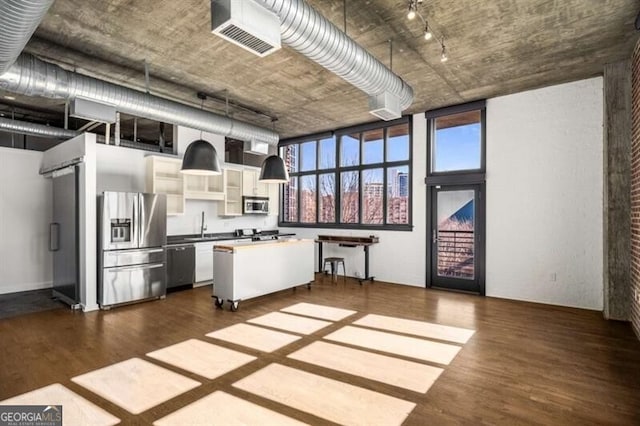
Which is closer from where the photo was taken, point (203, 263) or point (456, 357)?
point (456, 357)

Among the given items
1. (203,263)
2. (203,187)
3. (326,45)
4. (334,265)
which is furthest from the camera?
(334,265)

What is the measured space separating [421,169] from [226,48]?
13.7 feet

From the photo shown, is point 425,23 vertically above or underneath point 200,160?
above

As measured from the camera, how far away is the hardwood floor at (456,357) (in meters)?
2.45

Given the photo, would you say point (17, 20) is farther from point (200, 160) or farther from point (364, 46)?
point (364, 46)

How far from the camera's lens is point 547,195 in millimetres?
5336

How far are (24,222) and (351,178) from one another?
6324mm

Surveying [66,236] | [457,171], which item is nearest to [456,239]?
[457,171]

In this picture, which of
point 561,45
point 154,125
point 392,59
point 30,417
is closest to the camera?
point 30,417

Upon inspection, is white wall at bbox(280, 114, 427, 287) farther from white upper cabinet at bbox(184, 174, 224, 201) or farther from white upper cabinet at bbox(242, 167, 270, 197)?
white upper cabinet at bbox(184, 174, 224, 201)

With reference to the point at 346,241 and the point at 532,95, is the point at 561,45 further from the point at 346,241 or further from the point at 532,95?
the point at 346,241

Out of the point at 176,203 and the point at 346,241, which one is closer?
the point at 176,203

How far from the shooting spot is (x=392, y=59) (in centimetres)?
434

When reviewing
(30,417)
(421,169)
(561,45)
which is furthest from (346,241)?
(30,417)
